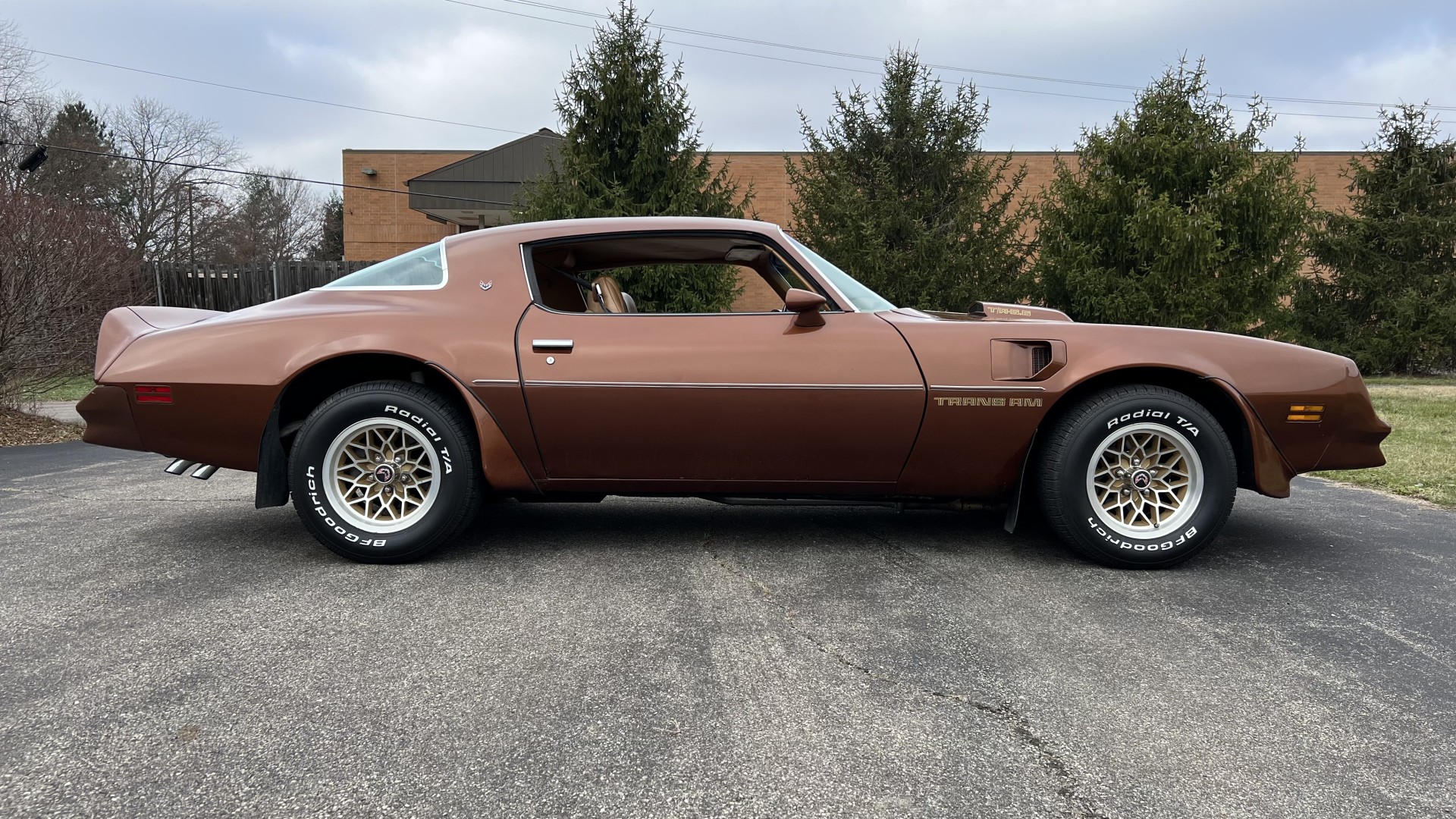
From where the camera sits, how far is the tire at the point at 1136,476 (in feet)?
10.1

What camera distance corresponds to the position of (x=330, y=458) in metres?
3.15

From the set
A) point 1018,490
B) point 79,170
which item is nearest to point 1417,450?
point 1018,490

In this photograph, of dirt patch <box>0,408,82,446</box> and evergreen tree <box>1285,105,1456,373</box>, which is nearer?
dirt patch <box>0,408,82,446</box>

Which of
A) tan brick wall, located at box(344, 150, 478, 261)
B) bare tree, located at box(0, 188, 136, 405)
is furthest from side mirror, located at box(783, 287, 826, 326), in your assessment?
tan brick wall, located at box(344, 150, 478, 261)

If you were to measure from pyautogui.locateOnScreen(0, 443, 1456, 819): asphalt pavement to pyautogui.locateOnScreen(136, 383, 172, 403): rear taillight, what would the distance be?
0.62 m

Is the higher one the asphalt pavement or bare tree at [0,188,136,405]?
bare tree at [0,188,136,405]

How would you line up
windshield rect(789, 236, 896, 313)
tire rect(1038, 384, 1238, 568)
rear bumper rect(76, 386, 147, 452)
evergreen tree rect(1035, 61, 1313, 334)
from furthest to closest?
evergreen tree rect(1035, 61, 1313, 334) → windshield rect(789, 236, 896, 313) → rear bumper rect(76, 386, 147, 452) → tire rect(1038, 384, 1238, 568)

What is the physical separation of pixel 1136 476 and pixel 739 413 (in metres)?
1.52

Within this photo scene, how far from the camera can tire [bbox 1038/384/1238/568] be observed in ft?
10.1

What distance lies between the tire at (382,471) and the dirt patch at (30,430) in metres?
5.90

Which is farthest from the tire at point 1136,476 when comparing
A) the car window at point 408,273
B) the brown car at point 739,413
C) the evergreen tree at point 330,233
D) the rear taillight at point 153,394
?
the evergreen tree at point 330,233

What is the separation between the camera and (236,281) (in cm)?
1714

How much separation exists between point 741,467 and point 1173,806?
191 centimetres

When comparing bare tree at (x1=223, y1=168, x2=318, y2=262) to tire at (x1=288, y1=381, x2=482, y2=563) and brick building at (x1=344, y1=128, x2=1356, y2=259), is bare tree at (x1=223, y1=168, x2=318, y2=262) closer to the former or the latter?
brick building at (x1=344, y1=128, x2=1356, y2=259)
